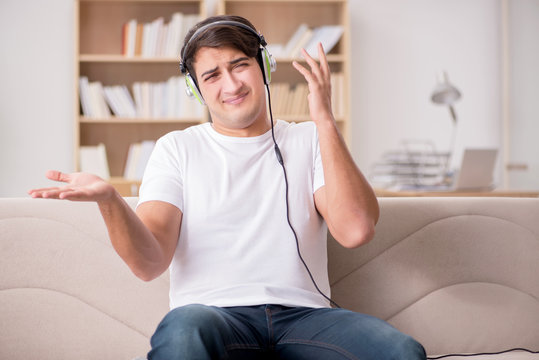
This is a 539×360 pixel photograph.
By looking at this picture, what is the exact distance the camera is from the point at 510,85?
4.37 metres

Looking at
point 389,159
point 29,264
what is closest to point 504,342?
point 29,264

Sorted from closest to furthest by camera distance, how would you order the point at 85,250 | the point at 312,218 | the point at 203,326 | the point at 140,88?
1. the point at 203,326
2. the point at 312,218
3. the point at 85,250
4. the point at 140,88

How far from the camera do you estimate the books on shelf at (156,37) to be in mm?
3922

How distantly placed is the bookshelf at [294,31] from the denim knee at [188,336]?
3.03m

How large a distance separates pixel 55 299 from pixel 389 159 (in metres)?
2.08

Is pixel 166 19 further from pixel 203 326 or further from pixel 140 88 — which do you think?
pixel 203 326

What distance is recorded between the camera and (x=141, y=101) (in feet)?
13.0

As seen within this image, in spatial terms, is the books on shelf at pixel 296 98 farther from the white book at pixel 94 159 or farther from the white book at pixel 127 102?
the white book at pixel 94 159

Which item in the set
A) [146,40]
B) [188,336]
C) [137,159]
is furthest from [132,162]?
[188,336]

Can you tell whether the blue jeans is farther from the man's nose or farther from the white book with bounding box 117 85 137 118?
the white book with bounding box 117 85 137 118

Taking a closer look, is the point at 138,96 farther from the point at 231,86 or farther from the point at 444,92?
the point at 231,86

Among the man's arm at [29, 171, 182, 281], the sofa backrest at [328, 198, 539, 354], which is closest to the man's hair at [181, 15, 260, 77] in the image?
the man's arm at [29, 171, 182, 281]

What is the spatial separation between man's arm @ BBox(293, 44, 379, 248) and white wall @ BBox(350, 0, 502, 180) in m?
3.04

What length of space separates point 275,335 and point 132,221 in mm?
370
